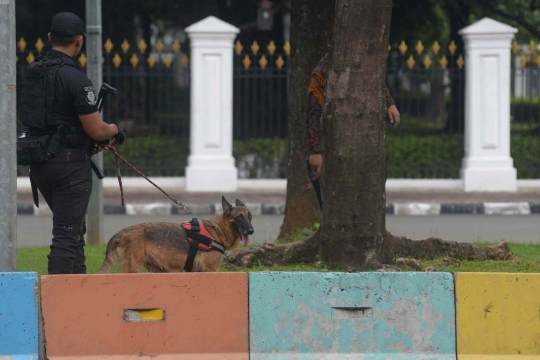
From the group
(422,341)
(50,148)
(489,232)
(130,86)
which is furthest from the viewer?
(130,86)

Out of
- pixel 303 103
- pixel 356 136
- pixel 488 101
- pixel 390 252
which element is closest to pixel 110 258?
pixel 356 136

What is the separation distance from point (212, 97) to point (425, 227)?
4.73 meters

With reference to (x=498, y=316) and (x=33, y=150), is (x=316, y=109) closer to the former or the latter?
(x=33, y=150)

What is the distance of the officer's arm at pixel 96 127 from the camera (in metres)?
6.20

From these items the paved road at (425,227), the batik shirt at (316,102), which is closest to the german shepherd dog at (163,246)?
the batik shirt at (316,102)

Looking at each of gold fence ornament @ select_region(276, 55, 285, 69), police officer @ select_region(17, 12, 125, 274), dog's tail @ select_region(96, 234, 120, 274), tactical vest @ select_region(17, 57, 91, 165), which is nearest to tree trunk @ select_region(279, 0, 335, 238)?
dog's tail @ select_region(96, 234, 120, 274)

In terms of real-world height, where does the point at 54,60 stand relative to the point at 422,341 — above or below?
above

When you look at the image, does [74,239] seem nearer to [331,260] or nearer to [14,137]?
[14,137]

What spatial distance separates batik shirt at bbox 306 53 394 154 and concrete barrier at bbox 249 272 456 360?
2258 millimetres

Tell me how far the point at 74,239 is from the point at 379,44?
2.37 metres

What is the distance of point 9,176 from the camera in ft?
19.1

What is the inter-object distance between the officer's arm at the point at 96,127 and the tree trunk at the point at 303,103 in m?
3.29

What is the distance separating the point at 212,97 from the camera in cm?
1579

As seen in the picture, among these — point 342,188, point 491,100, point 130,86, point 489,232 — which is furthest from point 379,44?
point 130,86
